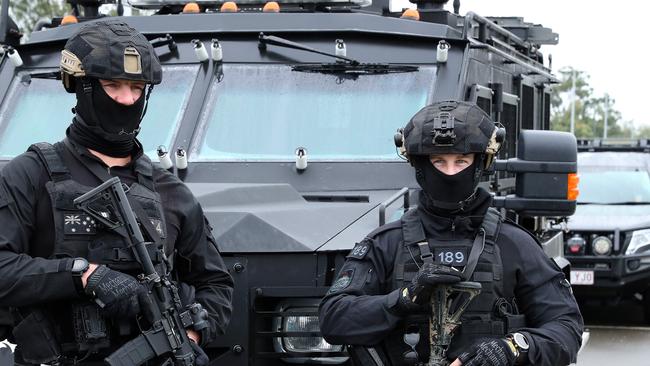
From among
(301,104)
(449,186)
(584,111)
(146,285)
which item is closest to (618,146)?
(301,104)

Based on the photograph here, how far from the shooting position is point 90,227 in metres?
3.46

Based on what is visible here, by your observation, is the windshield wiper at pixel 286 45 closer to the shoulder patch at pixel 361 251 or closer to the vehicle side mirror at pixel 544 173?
the vehicle side mirror at pixel 544 173

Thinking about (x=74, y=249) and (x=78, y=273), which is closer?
(x=78, y=273)

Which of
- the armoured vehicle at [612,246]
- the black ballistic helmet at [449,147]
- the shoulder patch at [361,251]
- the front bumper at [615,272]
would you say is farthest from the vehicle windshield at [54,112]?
the front bumper at [615,272]

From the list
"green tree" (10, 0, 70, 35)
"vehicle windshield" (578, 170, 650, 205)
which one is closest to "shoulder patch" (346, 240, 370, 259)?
"vehicle windshield" (578, 170, 650, 205)

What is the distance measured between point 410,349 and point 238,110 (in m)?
2.20

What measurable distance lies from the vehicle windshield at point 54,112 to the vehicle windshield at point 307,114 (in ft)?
0.54

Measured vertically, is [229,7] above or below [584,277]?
above

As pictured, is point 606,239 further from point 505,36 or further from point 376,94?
point 376,94

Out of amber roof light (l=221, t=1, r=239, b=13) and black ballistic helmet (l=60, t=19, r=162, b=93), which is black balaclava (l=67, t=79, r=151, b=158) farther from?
amber roof light (l=221, t=1, r=239, b=13)

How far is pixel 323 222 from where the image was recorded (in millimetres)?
4555

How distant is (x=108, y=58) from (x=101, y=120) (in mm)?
193

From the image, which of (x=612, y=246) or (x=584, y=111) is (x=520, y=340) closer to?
(x=612, y=246)

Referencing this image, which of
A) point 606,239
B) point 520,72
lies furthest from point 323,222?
point 606,239
